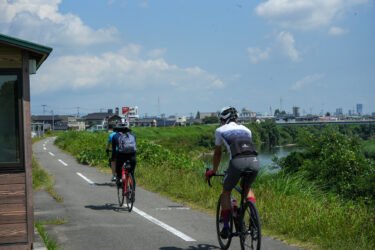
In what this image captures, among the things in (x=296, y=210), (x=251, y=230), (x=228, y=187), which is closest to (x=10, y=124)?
(x=228, y=187)

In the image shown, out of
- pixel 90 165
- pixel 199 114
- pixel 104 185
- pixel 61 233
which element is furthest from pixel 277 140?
pixel 199 114

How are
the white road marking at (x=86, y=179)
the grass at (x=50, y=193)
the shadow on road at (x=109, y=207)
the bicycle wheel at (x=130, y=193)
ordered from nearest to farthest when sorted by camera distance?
the grass at (x=50, y=193), the bicycle wheel at (x=130, y=193), the shadow on road at (x=109, y=207), the white road marking at (x=86, y=179)

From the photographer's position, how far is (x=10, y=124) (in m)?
6.99

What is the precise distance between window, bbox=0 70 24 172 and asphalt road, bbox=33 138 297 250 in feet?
4.97

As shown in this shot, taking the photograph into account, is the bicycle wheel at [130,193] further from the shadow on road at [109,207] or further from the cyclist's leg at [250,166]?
the cyclist's leg at [250,166]

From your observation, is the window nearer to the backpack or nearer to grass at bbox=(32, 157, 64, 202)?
the backpack

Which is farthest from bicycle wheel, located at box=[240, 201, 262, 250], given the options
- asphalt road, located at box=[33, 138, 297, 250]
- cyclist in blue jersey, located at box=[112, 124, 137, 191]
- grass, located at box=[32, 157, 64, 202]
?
grass, located at box=[32, 157, 64, 202]

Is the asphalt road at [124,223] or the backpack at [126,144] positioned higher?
the backpack at [126,144]

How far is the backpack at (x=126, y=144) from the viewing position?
11.2 m

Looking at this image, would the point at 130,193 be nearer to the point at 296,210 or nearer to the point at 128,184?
the point at 128,184

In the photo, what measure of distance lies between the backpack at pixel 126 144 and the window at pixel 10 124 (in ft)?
14.0

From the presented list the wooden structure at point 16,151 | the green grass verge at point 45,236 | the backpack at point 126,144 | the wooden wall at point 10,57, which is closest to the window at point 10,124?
the wooden structure at point 16,151

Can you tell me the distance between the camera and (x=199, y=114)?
195 metres

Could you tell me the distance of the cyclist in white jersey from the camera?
20.4 feet
